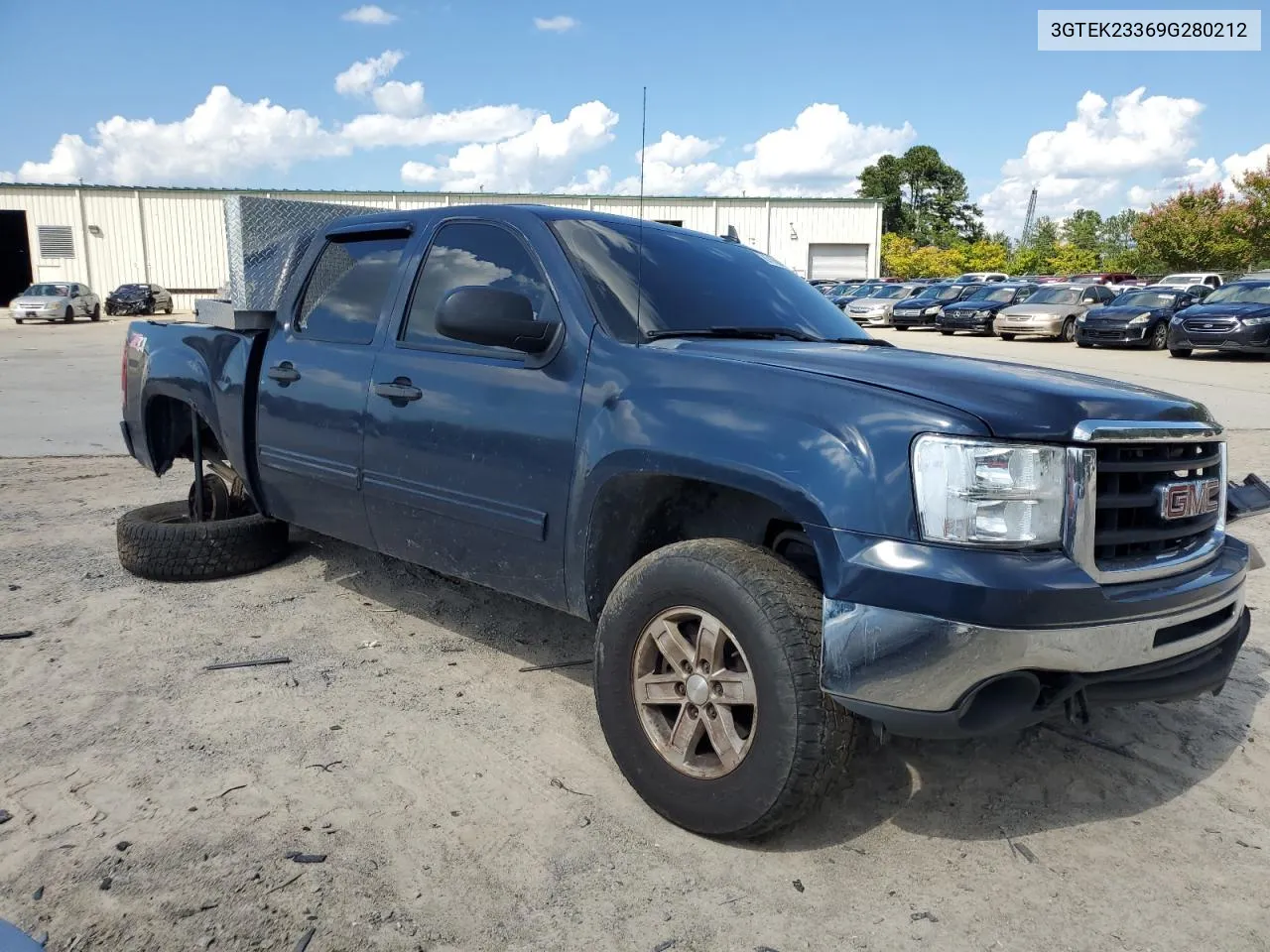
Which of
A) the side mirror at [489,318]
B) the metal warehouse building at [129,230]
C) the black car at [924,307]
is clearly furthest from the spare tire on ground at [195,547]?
the metal warehouse building at [129,230]

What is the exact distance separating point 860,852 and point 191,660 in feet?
9.17

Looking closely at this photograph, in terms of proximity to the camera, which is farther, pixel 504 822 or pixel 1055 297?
pixel 1055 297

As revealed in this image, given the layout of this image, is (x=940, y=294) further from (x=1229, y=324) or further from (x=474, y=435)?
(x=474, y=435)

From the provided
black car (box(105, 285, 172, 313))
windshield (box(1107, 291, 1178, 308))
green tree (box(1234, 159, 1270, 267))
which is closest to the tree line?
green tree (box(1234, 159, 1270, 267))

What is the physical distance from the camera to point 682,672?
2812mm

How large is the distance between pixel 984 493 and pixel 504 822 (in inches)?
64.7

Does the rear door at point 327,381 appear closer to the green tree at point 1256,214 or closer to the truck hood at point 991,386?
the truck hood at point 991,386

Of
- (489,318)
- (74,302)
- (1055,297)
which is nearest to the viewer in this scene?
(489,318)

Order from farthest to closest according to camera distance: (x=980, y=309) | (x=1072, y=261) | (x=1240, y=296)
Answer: (x=1072, y=261), (x=980, y=309), (x=1240, y=296)

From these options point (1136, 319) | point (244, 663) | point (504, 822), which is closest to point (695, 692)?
point (504, 822)

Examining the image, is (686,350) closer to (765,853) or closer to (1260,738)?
(765,853)

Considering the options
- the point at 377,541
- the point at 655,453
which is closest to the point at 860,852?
the point at 655,453

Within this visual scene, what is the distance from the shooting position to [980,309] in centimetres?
3019

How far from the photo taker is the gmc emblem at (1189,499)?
268 cm
